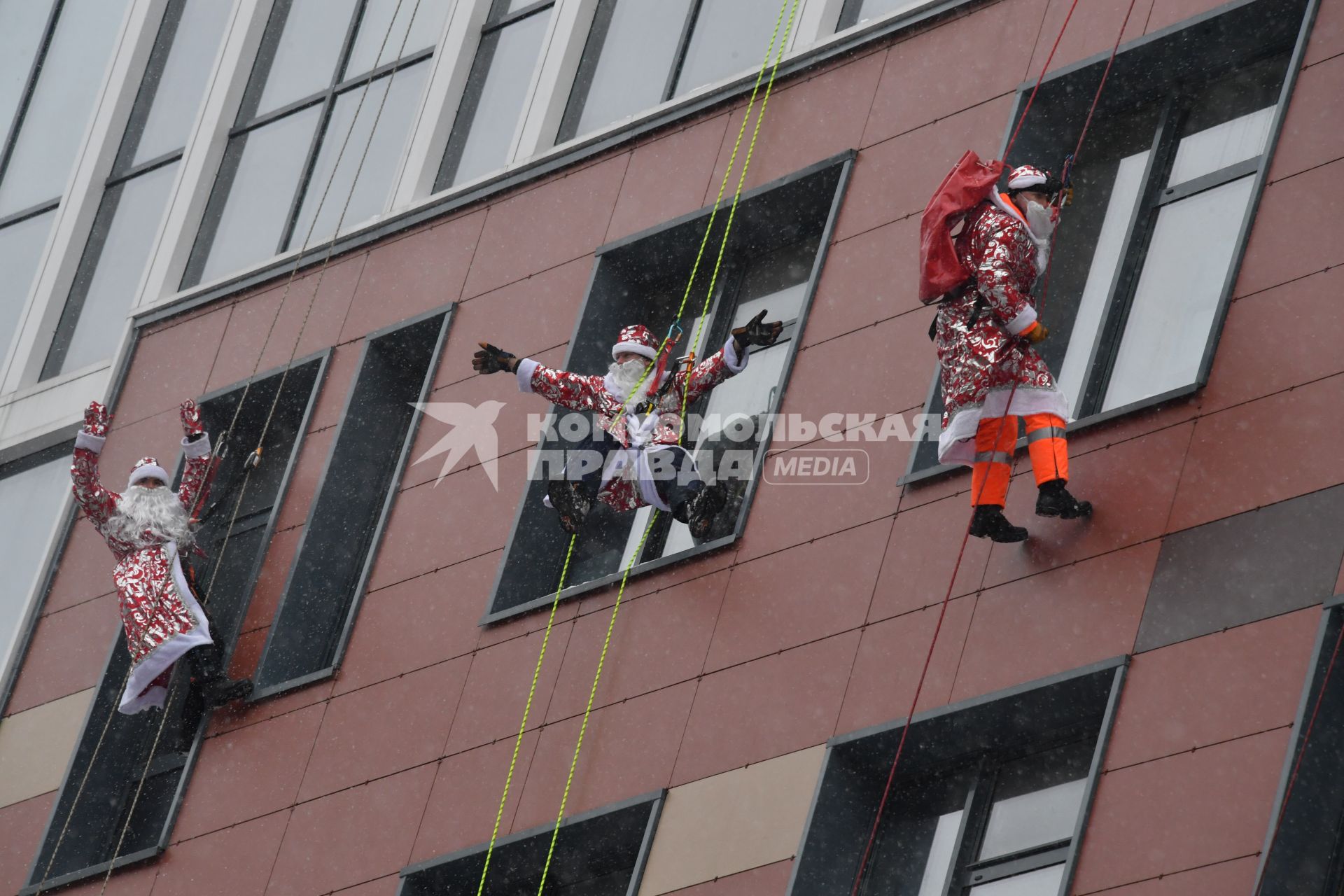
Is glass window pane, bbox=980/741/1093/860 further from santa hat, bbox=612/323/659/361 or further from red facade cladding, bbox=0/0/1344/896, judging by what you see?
santa hat, bbox=612/323/659/361

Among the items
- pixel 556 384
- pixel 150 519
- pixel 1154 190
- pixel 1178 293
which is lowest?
pixel 1178 293

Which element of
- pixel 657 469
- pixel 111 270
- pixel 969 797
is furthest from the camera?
pixel 111 270

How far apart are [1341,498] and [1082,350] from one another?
8.34 feet

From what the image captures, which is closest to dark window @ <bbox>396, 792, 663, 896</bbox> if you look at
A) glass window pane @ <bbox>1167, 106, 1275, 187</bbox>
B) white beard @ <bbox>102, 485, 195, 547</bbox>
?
white beard @ <bbox>102, 485, 195, 547</bbox>

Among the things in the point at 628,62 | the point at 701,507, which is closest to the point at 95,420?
the point at 628,62

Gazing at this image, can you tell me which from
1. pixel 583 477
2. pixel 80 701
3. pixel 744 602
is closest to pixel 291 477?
pixel 80 701

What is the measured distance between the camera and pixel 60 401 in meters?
23.0

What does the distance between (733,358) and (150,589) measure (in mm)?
5603

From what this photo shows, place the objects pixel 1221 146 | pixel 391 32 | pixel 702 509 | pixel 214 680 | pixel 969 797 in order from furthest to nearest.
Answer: pixel 391 32 → pixel 214 680 → pixel 702 509 → pixel 1221 146 → pixel 969 797

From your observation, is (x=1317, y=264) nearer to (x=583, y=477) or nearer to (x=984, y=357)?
(x=984, y=357)

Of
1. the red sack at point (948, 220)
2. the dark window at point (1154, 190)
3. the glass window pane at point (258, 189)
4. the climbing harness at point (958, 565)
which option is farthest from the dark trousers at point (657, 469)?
the glass window pane at point (258, 189)

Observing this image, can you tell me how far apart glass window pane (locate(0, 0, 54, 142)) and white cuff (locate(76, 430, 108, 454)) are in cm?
585

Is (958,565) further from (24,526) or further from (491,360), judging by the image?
(24,526)

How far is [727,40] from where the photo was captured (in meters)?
19.6
